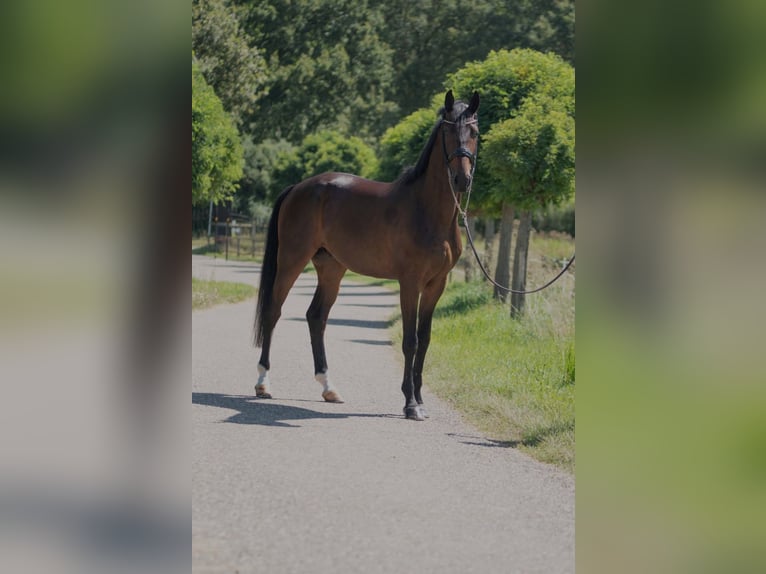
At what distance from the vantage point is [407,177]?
8164mm

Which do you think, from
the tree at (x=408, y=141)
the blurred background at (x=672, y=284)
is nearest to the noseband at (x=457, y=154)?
the blurred background at (x=672, y=284)

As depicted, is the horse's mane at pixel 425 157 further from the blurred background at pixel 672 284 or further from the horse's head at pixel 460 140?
the blurred background at pixel 672 284

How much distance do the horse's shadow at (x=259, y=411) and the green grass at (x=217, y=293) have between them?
30.7 ft

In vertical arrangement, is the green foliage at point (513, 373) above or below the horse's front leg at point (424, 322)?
below

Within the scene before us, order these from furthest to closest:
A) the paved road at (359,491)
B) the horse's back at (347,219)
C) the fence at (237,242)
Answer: the fence at (237,242)
the horse's back at (347,219)
the paved road at (359,491)

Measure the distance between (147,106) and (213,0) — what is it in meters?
28.7

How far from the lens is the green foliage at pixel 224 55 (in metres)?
27.8

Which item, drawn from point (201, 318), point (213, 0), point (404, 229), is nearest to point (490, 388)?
point (404, 229)

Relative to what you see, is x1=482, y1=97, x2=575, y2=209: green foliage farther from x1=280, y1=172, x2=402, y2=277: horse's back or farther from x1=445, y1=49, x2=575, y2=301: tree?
x1=280, y1=172, x2=402, y2=277: horse's back

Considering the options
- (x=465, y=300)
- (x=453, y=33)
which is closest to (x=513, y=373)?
(x=465, y=300)

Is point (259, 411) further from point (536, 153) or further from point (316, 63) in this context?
point (316, 63)

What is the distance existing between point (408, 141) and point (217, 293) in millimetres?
6467

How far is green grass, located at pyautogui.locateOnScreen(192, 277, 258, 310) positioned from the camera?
1797 cm

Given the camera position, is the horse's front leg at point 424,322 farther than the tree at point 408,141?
No
